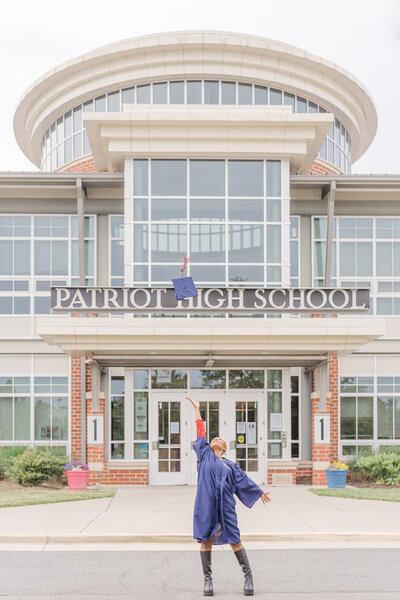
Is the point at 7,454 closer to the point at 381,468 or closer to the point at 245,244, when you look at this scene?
the point at 245,244

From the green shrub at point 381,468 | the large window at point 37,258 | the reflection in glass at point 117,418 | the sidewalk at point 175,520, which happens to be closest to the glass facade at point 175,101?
Result: the large window at point 37,258

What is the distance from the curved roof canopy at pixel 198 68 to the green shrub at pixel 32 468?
12.0m

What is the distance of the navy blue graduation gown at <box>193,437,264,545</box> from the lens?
27.9 feet

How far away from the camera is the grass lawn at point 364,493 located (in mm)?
16531

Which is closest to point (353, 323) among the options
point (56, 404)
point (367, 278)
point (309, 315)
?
point (309, 315)

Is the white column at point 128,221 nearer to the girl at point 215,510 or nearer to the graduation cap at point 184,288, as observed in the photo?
the graduation cap at point 184,288

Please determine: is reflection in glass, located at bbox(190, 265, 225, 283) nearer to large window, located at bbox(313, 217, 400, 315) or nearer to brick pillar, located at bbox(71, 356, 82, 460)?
large window, located at bbox(313, 217, 400, 315)

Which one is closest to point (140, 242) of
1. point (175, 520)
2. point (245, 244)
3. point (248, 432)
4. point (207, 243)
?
point (207, 243)

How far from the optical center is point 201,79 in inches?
983

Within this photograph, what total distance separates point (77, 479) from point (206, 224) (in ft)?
22.4

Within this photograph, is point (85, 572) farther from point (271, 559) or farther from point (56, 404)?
point (56, 404)

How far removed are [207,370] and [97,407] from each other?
10.3 ft

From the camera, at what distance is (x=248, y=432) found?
2084cm

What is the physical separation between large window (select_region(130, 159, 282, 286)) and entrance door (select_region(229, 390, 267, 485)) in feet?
10.2
